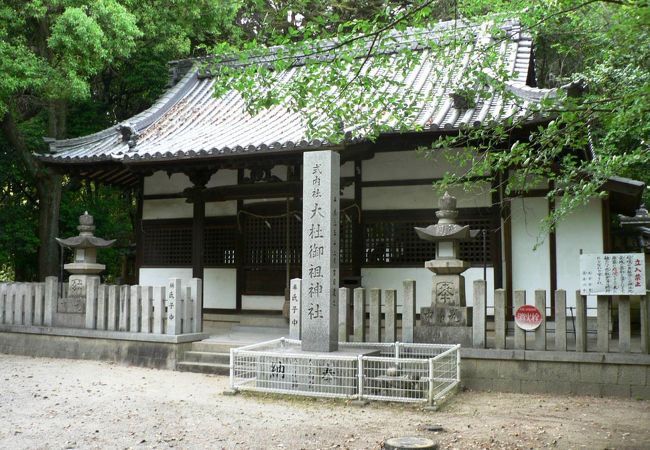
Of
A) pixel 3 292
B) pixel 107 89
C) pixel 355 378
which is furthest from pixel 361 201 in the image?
pixel 107 89

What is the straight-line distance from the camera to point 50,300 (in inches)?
507

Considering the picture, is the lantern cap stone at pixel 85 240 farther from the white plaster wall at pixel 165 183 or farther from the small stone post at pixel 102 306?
the white plaster wall at pixel 165 183

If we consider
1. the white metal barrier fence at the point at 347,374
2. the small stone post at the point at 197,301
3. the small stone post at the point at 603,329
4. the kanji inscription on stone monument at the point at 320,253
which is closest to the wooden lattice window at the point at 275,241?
the small stone post at the point at 197,301

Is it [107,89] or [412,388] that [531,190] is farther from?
[107,89]

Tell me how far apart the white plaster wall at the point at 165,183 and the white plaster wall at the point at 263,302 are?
3132mm

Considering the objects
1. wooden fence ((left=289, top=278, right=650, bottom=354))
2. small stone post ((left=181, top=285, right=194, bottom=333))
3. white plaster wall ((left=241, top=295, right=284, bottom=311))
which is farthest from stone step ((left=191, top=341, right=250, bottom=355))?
white plaster wall ((left=241, top=295, right=284, bottom=311))

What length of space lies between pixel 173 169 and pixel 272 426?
7478 mm

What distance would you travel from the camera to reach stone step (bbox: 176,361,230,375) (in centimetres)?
1070

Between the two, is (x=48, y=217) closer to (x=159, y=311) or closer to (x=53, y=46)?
(x=53, y=46)

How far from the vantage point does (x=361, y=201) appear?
1340 centimetres

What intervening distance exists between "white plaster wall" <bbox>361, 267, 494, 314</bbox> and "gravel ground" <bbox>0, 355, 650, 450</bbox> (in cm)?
356

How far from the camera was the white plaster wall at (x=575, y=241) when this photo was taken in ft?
38.6

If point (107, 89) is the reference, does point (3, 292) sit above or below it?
below

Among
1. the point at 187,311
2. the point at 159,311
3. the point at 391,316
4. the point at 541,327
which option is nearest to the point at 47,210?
the point at 159,311
